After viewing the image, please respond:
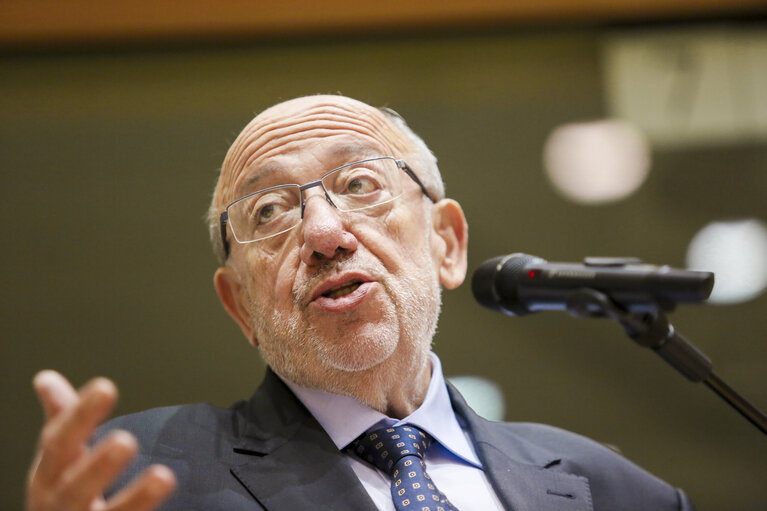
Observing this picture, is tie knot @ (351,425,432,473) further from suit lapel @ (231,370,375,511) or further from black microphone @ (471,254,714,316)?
black microphone @ (471,254,714,316)

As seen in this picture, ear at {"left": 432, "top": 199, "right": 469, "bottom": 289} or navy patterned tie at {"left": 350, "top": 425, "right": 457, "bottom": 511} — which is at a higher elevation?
ear at {"left": 432, "top": 199, "right": 469, "bottom": 289}

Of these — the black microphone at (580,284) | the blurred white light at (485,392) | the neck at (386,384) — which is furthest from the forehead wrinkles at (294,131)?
the blurred white light at (485,392)

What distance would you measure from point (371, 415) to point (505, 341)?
1.52 meters

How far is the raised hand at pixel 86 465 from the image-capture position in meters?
1.01

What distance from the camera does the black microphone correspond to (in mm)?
1147

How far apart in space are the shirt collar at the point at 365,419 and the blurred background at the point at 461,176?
1224 millimetres

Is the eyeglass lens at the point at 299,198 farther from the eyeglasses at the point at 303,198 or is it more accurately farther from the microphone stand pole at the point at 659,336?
the microphone stand pole at the point at 659,336

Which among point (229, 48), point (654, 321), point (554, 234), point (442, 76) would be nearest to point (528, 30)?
point (442, 76)

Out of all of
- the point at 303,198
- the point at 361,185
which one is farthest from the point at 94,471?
the point at 361,185

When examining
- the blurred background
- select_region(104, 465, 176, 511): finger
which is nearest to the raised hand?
select_region(104, 465, 176, 511): finger

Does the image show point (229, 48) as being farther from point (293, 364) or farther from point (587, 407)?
point (587, 407)

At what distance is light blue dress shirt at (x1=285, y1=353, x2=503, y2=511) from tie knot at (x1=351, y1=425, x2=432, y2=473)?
0.06 ft

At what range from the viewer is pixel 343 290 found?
177 cm

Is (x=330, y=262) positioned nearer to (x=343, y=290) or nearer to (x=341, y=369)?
(x=343, y=290)
